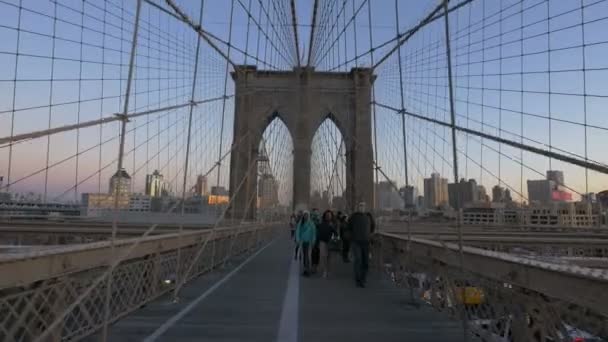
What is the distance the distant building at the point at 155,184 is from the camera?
778 centimetres

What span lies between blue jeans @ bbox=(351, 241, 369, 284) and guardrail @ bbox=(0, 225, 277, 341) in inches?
101

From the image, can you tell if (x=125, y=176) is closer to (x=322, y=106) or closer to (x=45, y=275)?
(x=45, y=275)

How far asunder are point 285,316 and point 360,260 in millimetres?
2372

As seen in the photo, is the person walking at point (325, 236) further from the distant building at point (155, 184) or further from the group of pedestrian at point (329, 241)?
the distant building at point (155, 184)

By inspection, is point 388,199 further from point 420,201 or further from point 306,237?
point 306,237

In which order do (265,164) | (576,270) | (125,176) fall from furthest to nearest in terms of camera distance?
(265,164) → (125,176) → (576,270)

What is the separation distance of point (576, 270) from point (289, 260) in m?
8.42

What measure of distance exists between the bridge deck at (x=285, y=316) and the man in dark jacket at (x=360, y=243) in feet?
0.77

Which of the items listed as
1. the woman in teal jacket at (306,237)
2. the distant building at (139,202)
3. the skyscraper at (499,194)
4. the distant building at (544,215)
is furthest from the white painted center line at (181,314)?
the skyscraper at (499,194)

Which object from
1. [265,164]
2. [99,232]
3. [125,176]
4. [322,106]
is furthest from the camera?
[322,106]

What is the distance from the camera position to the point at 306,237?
309 inches

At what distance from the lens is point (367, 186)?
2500 centimetres

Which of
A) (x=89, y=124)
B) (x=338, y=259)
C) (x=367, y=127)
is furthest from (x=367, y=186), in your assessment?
(x=89, y=124)

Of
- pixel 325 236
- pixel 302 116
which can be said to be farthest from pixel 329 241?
pixel 302 116
